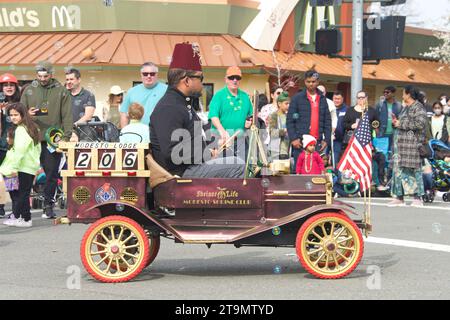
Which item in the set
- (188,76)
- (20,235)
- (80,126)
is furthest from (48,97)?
(188,76)

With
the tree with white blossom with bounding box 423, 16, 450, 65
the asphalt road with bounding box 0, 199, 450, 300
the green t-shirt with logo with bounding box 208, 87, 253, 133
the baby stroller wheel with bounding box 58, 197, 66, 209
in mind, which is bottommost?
the asphalt road with bounding box 0, 199, 450, 300

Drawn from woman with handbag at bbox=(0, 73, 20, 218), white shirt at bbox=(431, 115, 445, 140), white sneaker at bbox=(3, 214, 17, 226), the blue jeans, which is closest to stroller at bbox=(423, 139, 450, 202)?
the blue jeans

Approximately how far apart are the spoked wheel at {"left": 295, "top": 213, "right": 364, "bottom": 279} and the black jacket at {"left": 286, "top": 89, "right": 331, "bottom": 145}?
6884 millimetres

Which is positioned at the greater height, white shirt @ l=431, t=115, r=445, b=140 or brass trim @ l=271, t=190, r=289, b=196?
white shirt @ l=431, t=115, r=445, b=140

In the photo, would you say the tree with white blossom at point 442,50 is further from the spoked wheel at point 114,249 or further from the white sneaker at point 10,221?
the spoked wheel at point 114,249

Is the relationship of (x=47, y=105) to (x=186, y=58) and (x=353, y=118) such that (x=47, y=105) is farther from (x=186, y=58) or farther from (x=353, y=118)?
(x=353, y=118)

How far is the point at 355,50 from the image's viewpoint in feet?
66.3

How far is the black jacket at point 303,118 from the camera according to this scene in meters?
15.5

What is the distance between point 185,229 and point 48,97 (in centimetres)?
586

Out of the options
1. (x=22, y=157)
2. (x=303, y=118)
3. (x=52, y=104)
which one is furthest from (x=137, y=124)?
(x=303, y=118)

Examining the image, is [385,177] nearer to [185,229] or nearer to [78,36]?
[185,229]

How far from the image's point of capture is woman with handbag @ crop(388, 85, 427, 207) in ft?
52.7

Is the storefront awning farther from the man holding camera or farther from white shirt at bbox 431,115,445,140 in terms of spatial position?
the man holding camera

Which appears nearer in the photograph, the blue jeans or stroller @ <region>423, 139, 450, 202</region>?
stroller @ <region>423, 139, 450, 202</region>
